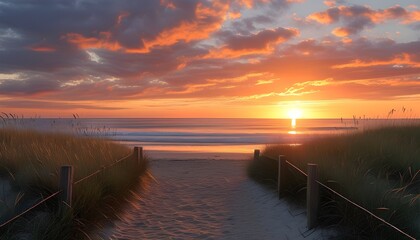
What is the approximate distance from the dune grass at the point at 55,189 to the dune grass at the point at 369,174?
3991mm

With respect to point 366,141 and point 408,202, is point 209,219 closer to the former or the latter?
point 408,202

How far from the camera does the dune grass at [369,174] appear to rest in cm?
697

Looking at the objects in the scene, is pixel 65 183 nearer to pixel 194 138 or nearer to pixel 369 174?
pixel 369 174

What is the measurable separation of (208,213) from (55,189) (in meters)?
3.60

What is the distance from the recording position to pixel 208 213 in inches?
397

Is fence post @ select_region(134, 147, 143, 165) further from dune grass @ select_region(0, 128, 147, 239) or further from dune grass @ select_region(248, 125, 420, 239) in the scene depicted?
dune grass @ select_region(248, 125, 420, 239)

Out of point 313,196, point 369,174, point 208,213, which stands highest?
point 369,174

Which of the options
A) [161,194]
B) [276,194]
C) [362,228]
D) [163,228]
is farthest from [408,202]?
[161,194]

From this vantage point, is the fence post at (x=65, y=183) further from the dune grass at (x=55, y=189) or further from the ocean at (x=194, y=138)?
the ocean at (x=194, y=138)

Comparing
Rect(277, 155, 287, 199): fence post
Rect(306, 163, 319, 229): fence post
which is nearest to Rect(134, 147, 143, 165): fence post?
Rect(277, 155, 287, 199): fence post

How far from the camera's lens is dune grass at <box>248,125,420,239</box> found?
6969 mm

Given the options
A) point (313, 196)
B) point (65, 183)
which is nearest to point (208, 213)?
point (313, 196)

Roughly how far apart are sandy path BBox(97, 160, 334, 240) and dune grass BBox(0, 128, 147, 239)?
1.71ft

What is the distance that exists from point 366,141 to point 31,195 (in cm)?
898
